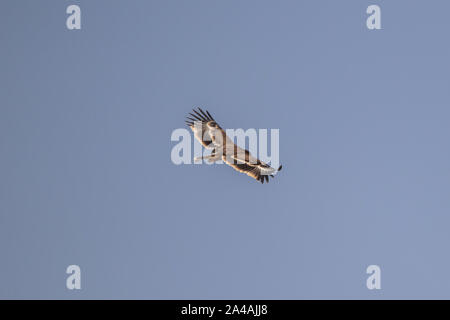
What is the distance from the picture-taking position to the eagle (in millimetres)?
31562

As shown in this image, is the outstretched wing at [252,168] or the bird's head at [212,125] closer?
the bird's head at [212,125]

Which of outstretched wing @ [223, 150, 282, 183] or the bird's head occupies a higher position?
the bird's head

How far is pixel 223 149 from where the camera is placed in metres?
31.6

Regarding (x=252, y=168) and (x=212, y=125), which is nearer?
(x=212, y=125)

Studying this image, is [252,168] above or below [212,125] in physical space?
below

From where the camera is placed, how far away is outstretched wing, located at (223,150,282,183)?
32062 mm

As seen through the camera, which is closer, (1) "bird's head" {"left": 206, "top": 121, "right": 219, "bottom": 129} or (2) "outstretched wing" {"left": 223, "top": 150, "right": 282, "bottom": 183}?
(1) "bird's head" {"left": 206, "top": 121, "right": 219, "bottom": 129}

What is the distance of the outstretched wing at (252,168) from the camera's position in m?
32.1

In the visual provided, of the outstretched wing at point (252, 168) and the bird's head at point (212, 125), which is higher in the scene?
the bird's head at point (212, 125)

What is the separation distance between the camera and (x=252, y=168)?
106 feet

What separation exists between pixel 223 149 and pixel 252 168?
2002 mm
